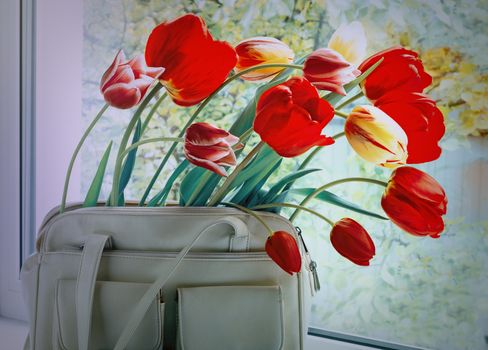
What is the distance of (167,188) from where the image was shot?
1.91ft

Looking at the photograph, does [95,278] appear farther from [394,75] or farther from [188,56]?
[394,75]

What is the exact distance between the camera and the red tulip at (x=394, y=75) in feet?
1.47

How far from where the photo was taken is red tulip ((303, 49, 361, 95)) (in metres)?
0.44

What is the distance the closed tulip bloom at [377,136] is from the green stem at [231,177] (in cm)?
10

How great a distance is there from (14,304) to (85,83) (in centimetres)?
48

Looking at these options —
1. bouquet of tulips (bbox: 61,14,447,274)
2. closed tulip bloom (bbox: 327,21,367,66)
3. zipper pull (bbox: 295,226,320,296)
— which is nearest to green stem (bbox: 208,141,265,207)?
bouquet of tulips (bbox: 61,14,447,274)

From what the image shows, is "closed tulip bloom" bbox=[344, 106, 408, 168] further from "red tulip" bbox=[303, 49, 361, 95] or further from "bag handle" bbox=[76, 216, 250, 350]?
"bag handle" bbox=[76, 216, 250, 350]

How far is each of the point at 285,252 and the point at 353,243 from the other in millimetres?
61

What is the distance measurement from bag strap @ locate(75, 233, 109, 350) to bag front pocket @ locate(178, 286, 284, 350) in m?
0.09

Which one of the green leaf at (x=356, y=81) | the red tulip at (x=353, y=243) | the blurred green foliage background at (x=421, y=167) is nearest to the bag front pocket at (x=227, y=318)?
the red tulip at (x=353, y=243)

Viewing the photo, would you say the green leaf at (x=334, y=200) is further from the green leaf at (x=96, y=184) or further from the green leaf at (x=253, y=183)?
the green leaf at (x=96, y=184)

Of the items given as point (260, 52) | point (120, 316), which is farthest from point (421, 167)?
point (120, 316)

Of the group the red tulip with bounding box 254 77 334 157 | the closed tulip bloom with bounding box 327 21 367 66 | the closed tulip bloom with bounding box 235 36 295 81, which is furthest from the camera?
the closed tulip bloom with bounding box 327 21 367 66

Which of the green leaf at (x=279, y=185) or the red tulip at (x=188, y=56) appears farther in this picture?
the green leaf at (x=279, y=185)
